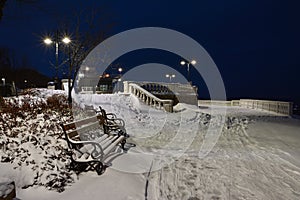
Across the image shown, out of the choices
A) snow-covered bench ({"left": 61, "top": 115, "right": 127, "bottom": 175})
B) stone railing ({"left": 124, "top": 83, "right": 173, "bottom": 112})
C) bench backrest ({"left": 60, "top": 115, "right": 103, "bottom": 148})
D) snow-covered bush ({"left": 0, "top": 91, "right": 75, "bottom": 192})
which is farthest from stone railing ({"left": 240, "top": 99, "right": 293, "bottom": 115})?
snow-covered bush ({"left": 0, "top": 91, "right": 75, "bottom": 192})

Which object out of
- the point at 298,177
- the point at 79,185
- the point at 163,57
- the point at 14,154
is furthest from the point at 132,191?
the point at 163,57

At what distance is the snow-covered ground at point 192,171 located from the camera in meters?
4.05

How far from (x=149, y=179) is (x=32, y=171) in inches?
94.0

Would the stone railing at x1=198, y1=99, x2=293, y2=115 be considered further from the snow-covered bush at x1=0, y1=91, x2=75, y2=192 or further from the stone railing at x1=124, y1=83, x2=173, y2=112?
the snow-covered bush at x1=0, y1=91, x2=75, y2=192

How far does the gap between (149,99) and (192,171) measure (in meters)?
11.6

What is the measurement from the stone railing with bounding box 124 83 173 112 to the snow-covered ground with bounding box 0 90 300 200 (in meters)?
5.46

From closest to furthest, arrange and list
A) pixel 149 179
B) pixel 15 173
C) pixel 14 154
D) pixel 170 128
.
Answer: pixel 15 173 < pixel 14 154 < pixel 149 179 < pixel 170 128

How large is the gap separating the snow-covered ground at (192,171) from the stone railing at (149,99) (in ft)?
17.9

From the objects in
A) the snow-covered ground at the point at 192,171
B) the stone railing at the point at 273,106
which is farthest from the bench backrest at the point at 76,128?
the stone railing at the point at 273,106

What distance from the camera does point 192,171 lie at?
17.3ft

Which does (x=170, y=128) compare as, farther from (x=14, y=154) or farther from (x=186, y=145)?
(x=14, y=154)

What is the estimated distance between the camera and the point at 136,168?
5305 mm

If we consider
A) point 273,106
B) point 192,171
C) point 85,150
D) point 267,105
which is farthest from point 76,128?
point 267,105

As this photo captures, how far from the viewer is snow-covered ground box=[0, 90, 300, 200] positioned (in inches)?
159
